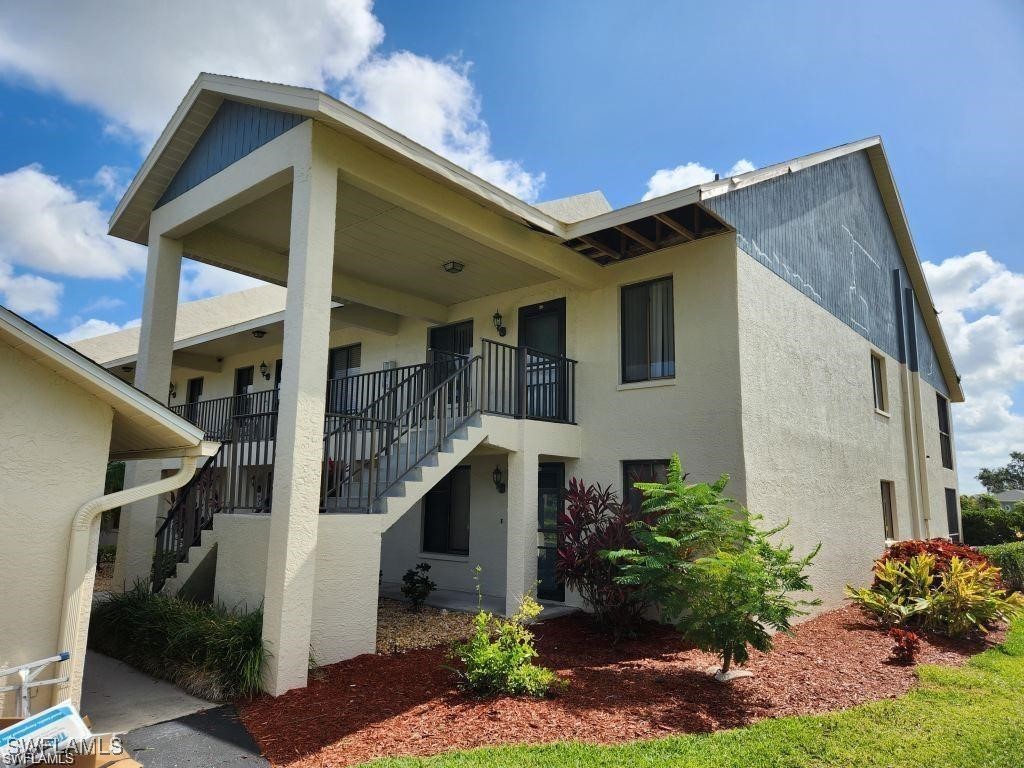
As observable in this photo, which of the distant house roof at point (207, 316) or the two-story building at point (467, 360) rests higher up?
the distant house roof at point (207, 316)

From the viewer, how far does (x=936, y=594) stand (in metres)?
9.77

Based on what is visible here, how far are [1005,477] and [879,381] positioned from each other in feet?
241

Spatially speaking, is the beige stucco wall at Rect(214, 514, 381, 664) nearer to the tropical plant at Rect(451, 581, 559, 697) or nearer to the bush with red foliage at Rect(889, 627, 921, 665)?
the tropical plant at Rect(451, 581, 559, 697)

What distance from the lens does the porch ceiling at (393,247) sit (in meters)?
8.95

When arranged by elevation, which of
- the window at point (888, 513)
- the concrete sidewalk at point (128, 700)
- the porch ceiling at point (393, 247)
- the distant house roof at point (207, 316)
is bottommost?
the concrete sidewalk at point (128, 700)

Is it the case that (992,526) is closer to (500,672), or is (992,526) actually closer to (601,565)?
(601,565)

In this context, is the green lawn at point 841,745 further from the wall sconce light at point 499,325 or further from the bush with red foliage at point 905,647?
the wall sconce light at point 499,325

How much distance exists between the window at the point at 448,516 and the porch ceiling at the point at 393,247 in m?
3.67

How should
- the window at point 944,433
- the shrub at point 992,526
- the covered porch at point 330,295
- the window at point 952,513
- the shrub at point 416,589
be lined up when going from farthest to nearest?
the shrub at point 992,526, the window at point 944,433, the window at point 952,513, the shrub at point 416,589, the covered porch at point 330,295

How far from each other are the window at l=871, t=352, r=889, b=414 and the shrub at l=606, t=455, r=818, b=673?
9.30 meters

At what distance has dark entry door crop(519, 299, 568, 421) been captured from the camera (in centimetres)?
1080

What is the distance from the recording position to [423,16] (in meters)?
10.9

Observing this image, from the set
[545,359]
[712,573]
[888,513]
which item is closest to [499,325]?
[545,359]

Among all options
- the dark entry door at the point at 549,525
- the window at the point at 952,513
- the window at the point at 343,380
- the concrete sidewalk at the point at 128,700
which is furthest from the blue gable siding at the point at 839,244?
the concrete sidewalk at the point at 128,700
